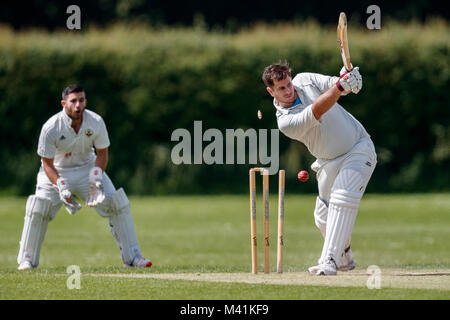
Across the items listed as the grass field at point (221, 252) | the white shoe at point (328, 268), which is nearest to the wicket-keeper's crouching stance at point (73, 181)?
the grass field at point (221, 252)

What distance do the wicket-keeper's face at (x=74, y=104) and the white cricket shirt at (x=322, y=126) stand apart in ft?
7.74

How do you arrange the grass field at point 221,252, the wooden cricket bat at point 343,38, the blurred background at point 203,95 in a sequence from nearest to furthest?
the grass field at point 221,252 → the wooden cricket bat at point 343,38 → the blurred background at point 203,95

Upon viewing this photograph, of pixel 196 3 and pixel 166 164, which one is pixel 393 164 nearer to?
pixel 166 164

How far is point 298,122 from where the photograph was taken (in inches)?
260

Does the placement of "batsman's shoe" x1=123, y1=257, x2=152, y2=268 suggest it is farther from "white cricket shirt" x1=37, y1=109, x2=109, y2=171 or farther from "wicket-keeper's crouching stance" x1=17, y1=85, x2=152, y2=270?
"white cricket shirt" x1=37, y1=109, x2=109, y2=171

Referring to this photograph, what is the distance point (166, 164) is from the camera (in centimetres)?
1878

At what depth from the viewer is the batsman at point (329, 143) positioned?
667 centimetres

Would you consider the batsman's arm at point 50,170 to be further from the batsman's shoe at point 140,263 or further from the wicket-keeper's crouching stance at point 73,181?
the batsman's shoe at point 140,263

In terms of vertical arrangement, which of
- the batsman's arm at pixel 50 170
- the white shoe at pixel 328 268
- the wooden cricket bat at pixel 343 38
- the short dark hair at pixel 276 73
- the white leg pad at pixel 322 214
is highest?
the wooden cricket bat at pixel 343 38

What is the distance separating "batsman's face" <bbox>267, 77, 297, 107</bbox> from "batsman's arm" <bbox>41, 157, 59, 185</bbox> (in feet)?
8.61

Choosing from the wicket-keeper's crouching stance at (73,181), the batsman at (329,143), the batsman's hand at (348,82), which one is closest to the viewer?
the batsman's hand at (348,82)

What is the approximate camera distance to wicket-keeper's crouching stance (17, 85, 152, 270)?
8367 mm

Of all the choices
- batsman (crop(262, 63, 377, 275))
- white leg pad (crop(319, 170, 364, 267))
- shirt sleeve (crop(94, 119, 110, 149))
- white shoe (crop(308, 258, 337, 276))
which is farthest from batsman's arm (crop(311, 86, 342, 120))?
shirt sleeve (crop(94, 119, 110, 149))
